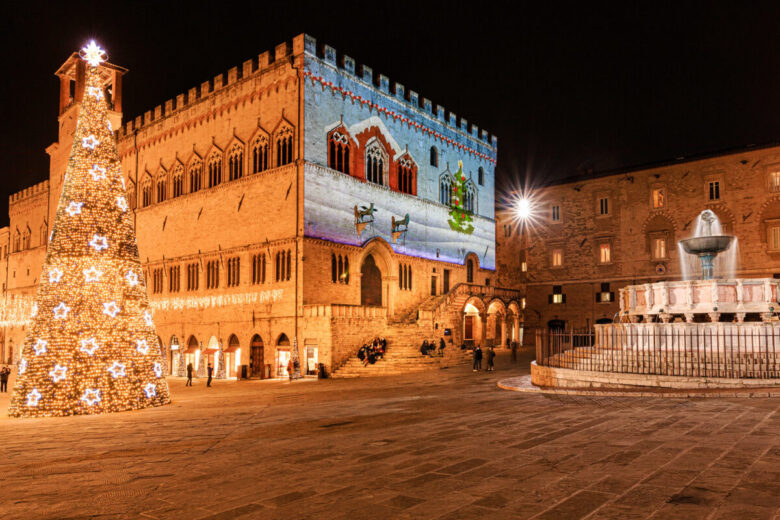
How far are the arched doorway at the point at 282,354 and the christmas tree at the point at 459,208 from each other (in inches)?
555

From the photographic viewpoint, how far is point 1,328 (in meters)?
52.7

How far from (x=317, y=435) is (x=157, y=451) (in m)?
2.45

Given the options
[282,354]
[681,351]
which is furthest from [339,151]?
[681,351]

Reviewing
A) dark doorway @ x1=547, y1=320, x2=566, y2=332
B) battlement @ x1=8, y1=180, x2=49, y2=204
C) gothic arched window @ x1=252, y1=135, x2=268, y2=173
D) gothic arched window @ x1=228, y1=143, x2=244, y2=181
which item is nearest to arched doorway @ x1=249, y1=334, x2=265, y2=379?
gothic arched window @ x1=252, y1=135, x2=268, y2=173

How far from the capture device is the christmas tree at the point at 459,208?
38469mm

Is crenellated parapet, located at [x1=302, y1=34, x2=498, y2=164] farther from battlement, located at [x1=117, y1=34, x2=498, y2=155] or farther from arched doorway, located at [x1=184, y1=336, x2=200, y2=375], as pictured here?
arched doorway, located at [x1=184, y1=336, x2=200, y2=375]

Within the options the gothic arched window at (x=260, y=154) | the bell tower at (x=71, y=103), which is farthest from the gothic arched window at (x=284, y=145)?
the bell tower at (x=71, y=103)

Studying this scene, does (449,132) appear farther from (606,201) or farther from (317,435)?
(317,435)

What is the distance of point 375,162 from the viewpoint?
33.0 metres

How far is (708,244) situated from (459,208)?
21261mm

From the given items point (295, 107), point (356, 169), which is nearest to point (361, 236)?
point (356, 169)

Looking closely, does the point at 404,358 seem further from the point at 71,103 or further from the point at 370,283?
the point at 71,103

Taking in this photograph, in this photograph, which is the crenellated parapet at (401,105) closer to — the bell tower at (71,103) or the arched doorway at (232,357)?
the bell tower at (71,103)

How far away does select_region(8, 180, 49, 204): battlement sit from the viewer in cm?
4959
